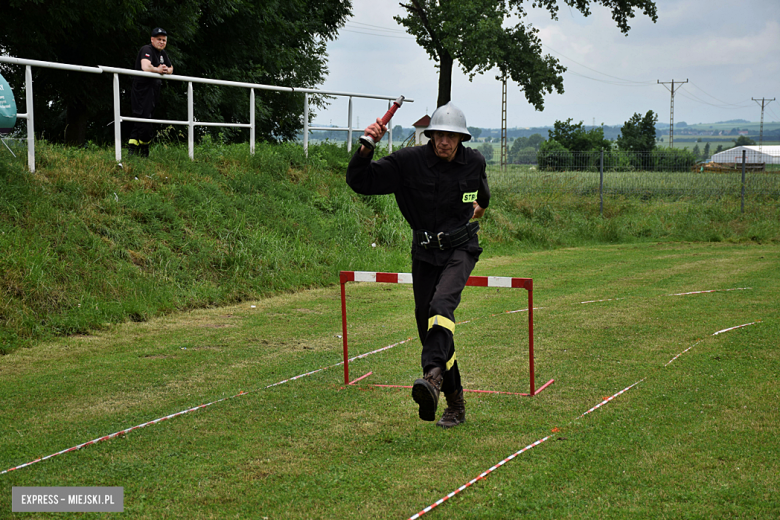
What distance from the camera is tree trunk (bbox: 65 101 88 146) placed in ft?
61.0

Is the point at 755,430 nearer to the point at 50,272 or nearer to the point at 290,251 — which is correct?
the point at 50,272

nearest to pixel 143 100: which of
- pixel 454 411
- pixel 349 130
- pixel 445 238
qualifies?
pixel 349 130

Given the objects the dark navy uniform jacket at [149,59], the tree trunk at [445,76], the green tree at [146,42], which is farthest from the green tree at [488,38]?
the dark navy uniform jacket at [149,59]

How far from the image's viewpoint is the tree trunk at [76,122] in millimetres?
18594

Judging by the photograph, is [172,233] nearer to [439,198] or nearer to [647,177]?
[439,198]

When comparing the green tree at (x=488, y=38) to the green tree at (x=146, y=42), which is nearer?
the green tree at (x=146, y=42)

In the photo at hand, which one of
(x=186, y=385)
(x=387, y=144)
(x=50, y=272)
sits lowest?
(x=186, y=385)

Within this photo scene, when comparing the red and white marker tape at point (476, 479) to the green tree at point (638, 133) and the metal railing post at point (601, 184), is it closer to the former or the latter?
the metal railing post at point (601, 184)

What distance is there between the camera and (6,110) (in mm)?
9633

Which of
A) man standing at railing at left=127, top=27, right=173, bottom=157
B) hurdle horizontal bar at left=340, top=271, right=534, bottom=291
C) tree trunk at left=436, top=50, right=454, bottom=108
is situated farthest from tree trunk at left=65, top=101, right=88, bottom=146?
tree trunk at left=436, top=50, right=454, bottom=108

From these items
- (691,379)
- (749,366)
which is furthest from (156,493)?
(749,366)

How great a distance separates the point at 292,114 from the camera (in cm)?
2444

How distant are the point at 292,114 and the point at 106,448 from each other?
2081 centimetres

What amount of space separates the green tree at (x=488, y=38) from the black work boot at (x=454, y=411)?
30636mm
